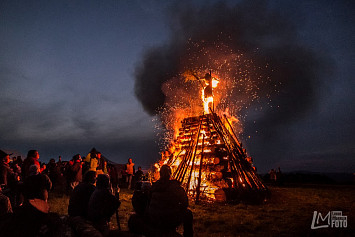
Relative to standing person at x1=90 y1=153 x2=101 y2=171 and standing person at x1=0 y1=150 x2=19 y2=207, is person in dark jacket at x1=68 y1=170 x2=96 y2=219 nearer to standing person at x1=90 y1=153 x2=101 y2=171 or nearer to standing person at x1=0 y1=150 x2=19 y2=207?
standing person at x1=0 y1=150 x2=19 y2=207

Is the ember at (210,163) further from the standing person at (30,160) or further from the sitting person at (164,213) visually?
the standing person at (30,160)

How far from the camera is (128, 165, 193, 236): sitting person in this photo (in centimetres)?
432

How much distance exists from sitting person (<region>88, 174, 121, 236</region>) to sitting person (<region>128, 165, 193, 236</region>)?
2.45 feet

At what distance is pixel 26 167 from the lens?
822 centimetres

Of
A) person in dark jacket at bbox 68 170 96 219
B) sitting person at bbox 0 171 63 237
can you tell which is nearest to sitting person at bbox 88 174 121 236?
person in dark jacket at bbox 68 170 96 219

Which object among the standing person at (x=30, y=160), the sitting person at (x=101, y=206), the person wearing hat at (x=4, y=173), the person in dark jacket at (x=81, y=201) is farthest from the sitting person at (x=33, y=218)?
the standing person at (x=30, y=160)

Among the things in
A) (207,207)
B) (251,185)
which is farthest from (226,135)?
(207,207)

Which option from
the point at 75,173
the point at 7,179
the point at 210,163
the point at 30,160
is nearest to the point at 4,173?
the point at 7,179

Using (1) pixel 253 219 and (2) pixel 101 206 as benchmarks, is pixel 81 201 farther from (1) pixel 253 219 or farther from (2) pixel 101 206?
(1) pixel 253 219

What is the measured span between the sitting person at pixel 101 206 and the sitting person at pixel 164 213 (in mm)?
745

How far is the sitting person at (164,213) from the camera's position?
4.32 meters

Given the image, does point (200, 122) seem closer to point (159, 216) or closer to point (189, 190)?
point (189, 190)

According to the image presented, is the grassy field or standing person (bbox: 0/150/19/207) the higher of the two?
standing person (bbox: 0/150/19/207)

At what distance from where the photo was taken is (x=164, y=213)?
4.33 m
